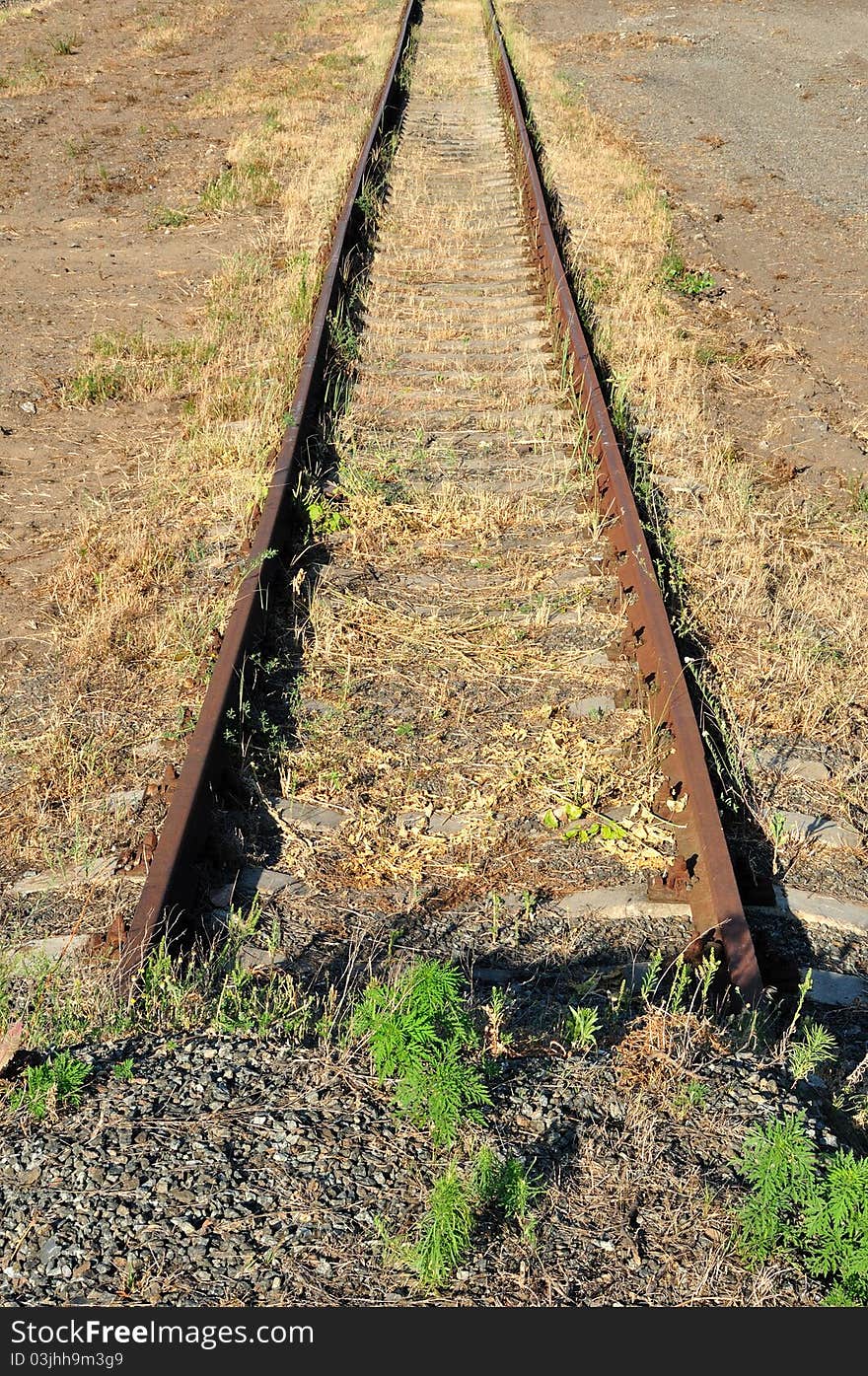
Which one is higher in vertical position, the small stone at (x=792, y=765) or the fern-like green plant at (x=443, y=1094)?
the fern-like green plant at (x=443, y=1094)

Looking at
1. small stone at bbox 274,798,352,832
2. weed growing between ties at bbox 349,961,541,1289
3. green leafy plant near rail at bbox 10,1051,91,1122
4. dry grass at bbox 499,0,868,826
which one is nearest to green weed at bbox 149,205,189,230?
dry grass at bbox 499,0,868,826

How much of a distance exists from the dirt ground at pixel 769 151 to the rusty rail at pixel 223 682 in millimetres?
2848

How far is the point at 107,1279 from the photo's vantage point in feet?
8.69

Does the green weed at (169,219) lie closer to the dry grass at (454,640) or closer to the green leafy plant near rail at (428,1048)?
the dry grass at (454,640)

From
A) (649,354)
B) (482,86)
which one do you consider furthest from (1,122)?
(649,354)

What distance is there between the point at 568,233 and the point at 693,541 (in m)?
5.86

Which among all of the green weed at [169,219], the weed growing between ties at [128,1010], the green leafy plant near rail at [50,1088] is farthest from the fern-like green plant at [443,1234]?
the green weed at [169,219]

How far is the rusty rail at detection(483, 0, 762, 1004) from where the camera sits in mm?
3891

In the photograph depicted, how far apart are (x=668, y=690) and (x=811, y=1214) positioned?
239 cm

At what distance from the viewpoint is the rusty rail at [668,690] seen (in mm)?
3891

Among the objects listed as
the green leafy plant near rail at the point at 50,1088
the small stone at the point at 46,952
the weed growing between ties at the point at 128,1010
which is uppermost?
the green leafy plant near rail at the point at 50,1088

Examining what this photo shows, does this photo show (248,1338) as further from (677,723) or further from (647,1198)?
(677,723)

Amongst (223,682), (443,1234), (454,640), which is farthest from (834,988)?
(223,682)

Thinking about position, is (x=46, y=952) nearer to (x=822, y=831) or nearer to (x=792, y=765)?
(x=822, y=831)
